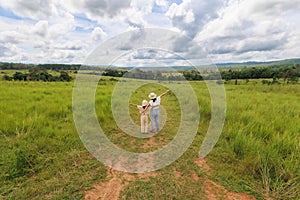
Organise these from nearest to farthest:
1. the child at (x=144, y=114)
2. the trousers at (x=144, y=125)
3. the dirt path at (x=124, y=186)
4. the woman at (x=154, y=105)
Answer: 1. the dirt path at (x=124, y=186)
2. the woman at (x=154, y=105)
3. the child at (x=144, y=114)
4. the trousers at (x=144, y=125)

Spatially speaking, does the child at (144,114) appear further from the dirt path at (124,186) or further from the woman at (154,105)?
the dirt path at (124,186)

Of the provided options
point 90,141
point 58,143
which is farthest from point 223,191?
point 58,143

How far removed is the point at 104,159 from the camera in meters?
3.81

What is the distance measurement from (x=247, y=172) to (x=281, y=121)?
349cm

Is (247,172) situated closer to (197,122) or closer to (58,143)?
(197,122)

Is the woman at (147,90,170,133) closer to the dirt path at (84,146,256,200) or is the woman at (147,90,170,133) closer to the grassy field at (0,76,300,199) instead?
the grassy field at (0,76,300,199)

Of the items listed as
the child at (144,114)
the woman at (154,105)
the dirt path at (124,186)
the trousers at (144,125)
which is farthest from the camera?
the trousers at (144,125)

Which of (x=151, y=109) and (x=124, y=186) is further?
(x=151, y=109)

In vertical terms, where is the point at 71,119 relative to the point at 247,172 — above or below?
above

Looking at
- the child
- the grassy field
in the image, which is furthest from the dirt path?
the child

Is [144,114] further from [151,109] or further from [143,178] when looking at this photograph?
[143,178]

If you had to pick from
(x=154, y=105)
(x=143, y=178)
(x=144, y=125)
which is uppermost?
(x=154, y=105)

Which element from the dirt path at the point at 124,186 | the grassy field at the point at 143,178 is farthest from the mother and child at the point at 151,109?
the dirt path at the point at 124,186

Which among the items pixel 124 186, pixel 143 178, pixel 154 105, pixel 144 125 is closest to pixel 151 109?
pixel 154 105
